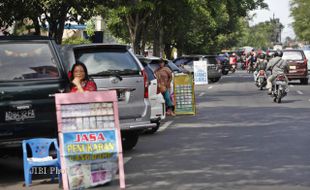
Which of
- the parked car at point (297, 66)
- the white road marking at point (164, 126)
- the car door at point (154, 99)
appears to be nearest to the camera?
the car door at point (154, 99)

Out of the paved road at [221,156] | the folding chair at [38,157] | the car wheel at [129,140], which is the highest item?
the folding chair at [38,157]

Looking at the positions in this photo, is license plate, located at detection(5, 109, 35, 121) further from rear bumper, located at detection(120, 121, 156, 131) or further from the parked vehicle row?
rear bumper, located at detection(120, 121, 156, 131)

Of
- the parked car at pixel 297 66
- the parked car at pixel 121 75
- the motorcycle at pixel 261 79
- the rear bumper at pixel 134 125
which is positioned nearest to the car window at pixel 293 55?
the parked car at pixel 297 66

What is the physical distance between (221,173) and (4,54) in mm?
3350

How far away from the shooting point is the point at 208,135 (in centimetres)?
1462

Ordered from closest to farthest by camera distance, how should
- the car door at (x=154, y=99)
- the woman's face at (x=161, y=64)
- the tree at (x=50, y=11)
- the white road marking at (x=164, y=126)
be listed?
the car door at (x=154, y=99)
the white road marking at (x=164, y=126)
the tree at (x=50, y=11)
the woman's face at (x=161, y=64)

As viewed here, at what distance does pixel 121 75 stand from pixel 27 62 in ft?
7.30

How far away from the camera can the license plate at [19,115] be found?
9.44 metres

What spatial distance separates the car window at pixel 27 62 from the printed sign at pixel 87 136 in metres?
1.42

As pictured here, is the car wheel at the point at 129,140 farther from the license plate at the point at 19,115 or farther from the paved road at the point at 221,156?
the license plate at the point at 19,115

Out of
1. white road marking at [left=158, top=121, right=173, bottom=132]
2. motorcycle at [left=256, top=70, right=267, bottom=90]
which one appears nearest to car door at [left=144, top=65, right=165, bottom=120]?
white road marking at [left=158, top=121, right=173, bottom=132]

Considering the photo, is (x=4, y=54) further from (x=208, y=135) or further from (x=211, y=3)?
(x=211, y=3)

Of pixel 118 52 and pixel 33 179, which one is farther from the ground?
pixel 118 52

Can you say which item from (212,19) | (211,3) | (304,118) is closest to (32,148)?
(304,118)
